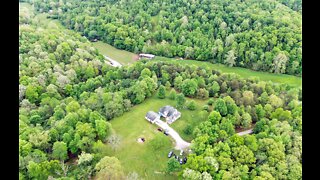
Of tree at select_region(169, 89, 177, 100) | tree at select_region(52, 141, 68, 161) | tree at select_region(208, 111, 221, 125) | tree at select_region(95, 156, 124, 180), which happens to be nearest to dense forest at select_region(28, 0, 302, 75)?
tree at select_region(169, 89, 177, 100)

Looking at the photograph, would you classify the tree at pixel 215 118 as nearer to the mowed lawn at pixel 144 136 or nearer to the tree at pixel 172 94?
the mowed lawn at pixel 144 136

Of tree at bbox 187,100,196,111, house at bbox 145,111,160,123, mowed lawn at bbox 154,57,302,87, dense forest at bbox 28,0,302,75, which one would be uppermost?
dense forest at bbox 28,0,302,75

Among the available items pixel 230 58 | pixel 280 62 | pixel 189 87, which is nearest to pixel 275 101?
pixel 189 87

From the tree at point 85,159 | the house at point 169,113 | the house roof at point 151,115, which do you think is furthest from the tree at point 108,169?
the house at point 169,113

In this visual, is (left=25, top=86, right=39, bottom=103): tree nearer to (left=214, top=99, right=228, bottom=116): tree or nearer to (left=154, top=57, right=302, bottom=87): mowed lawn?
(left=154, top=57, right=302, bottom=87): mowed lawn

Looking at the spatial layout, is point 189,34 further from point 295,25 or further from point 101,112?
point 101,112

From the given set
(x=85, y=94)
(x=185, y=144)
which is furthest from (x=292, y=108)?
(x=85, y=94)
